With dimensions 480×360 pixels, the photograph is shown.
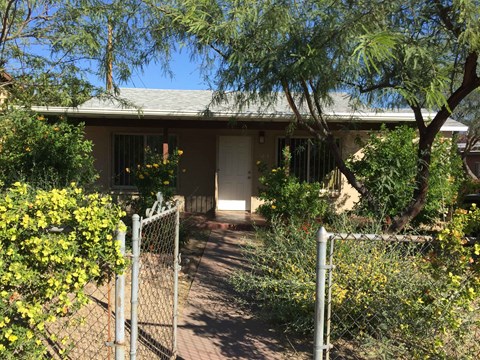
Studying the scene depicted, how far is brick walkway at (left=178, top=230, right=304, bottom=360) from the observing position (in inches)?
165

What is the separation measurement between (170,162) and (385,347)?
5.99 metres

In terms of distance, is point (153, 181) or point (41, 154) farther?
point (153, 181)

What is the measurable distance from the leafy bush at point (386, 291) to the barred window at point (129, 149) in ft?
23.1

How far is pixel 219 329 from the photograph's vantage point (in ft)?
15.5

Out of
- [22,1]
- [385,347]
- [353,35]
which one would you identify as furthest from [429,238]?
[22,1]

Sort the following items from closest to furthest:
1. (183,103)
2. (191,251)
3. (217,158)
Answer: (191,251) → (183,103) → (217,158)

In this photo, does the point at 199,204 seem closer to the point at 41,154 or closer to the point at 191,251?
the point at 191,251

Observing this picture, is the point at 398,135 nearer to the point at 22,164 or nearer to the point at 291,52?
the point at 291,52

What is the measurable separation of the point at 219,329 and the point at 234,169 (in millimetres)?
7744

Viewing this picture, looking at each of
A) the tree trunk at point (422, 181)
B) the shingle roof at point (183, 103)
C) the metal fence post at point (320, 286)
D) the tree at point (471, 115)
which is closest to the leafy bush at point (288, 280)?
the tree trunk at point (422, 181)

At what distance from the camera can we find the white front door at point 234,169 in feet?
40.1

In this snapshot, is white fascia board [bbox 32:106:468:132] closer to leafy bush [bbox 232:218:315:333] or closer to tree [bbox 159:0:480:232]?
tree [bbox 159:0:480:232]

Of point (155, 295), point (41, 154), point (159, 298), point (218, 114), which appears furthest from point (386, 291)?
point (218, 114)

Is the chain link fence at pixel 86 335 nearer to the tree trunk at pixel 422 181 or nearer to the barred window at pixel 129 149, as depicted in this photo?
the tree trunk at pixel 422 181
